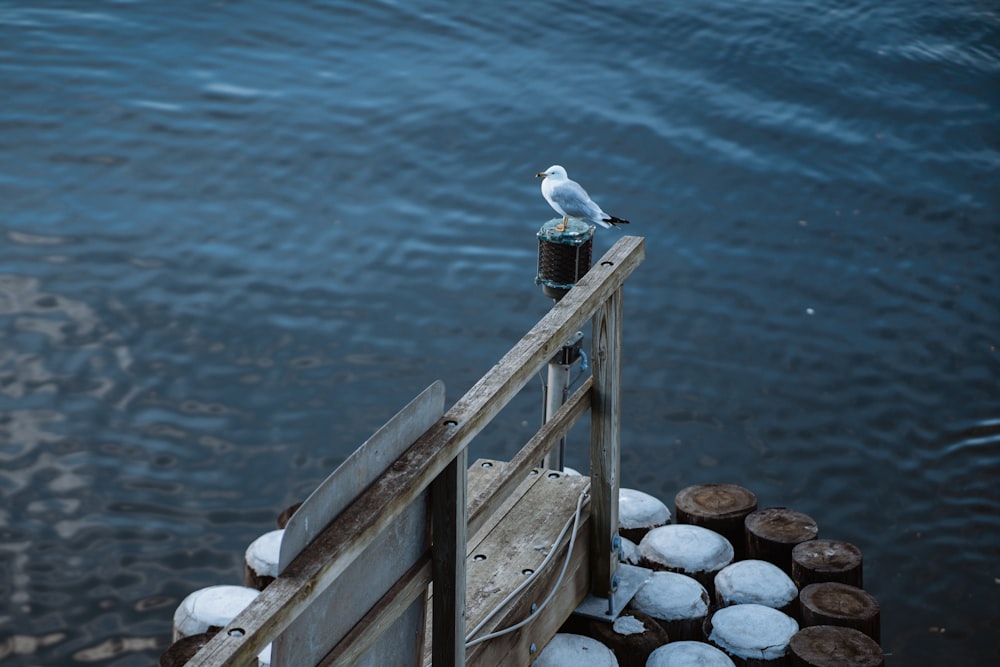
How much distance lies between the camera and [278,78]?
42.8ft

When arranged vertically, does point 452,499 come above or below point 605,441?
above

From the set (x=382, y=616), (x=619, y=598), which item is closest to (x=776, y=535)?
(x=619, y=598)

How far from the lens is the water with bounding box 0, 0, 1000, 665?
24.7 ft

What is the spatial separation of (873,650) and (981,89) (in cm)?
1081

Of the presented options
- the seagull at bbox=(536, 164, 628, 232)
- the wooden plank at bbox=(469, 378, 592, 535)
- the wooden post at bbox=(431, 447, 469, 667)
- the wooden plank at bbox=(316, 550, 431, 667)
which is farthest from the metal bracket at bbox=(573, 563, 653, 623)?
the wooden plank at bbox=(316, 550, 431, 667)

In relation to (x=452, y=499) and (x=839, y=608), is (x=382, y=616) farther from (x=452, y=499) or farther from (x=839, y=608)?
(x=839, y=608)

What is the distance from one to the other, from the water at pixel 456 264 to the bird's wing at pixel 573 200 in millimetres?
2530

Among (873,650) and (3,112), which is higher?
(3,112)

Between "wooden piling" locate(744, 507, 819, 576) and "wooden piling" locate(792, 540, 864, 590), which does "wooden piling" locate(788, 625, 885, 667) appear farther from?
"wooden piling" locate(744, 507, 819, 576)

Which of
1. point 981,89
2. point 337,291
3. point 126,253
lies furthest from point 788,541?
point 981,89

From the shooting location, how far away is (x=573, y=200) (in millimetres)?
5945

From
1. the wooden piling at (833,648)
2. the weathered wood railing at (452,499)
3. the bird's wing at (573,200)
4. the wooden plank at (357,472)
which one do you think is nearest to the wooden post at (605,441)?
the weathered wood railing at (452,499)

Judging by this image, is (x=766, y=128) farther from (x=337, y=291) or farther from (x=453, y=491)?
(x=453, y=491)

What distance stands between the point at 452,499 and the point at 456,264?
6.87 metres
